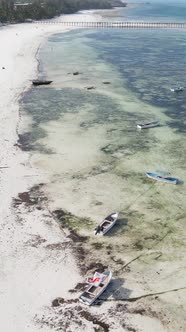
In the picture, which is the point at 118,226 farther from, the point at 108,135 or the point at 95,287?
the point at 108,135

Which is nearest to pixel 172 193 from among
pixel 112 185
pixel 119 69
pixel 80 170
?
pixel 112 185

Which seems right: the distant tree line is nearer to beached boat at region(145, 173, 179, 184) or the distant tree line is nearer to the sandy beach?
beached boat at region(145, 173, 179, 184)

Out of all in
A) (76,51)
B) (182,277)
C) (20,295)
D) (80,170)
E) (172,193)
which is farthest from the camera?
(76,51)

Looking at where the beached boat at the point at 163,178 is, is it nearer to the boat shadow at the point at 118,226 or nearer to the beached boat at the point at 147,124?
the boat shadow at the point at 118,226

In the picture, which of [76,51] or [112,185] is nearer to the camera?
[112,185]

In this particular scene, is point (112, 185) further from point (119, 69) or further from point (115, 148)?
point (119, 69)

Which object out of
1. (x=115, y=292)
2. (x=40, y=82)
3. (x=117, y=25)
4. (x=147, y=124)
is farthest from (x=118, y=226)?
(x=117, y=25)

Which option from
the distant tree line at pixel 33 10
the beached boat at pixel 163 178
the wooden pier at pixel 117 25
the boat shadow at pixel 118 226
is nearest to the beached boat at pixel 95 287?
the boat shadow at pixel 118 226

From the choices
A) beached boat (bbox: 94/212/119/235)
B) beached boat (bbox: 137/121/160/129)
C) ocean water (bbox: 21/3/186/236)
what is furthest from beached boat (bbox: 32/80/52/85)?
beached boat (bbox: 94/212/119/235)
